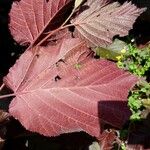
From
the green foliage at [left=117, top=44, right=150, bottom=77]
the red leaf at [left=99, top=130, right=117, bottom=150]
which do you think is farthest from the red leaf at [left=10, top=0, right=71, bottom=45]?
the green foliage at [left=117, top=44, right=150, bottom=77]

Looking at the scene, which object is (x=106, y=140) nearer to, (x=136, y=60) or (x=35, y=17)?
(x=35, y=17)

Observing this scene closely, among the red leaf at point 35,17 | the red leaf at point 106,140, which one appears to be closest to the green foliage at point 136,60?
the red leaf at point 106,140

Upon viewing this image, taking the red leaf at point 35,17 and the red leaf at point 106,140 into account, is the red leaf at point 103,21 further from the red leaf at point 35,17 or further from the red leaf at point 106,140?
the red leaf at point 106,140

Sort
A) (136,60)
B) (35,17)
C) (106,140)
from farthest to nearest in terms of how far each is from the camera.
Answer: (136,60) → (106,140) → (35,17)

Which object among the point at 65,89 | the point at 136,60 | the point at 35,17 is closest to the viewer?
the point at 65,89

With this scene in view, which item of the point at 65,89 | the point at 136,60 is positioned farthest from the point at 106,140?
the point at 136,60
